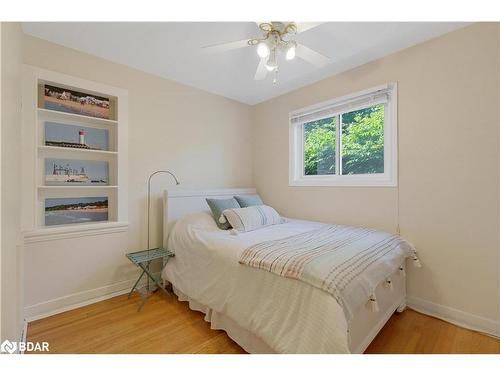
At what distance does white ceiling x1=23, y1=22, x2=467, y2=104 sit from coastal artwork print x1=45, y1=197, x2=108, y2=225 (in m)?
1.39

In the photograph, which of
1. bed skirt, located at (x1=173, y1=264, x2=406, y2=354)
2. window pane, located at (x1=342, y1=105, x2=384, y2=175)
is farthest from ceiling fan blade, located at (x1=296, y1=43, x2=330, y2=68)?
bed skirt, located at (x1=173, y1=264, x2=406, y2=354)

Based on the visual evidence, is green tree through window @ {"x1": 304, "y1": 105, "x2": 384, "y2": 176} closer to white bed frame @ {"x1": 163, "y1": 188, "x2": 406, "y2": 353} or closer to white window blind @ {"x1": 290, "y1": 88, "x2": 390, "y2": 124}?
white window blind @ {"x1": 290, "y1": 88, "x2": 390, "y2": 124}

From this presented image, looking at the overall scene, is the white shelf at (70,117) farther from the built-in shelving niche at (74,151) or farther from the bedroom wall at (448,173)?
the bedroom wall at (448,173)

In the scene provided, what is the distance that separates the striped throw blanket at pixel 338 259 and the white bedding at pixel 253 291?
5 centimetres

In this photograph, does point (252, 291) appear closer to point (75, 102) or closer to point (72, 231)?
point (72, 231)

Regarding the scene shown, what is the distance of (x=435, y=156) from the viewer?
6.11 feet

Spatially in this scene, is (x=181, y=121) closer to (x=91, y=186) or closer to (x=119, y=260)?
(x=91, y=186)

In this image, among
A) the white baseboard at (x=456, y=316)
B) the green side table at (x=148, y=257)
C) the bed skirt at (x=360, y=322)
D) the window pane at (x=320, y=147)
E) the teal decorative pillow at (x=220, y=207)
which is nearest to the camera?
the bed skirt at (x=360, y=322)

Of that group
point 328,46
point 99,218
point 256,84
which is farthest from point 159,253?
point 328,46

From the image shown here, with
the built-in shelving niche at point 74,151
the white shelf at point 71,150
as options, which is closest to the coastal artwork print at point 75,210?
the built-in shelving niche at point 74,151

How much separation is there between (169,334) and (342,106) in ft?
8.71

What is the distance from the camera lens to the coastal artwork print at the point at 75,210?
6.48 ft

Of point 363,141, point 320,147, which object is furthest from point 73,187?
point 363,141

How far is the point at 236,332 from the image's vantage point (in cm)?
151
